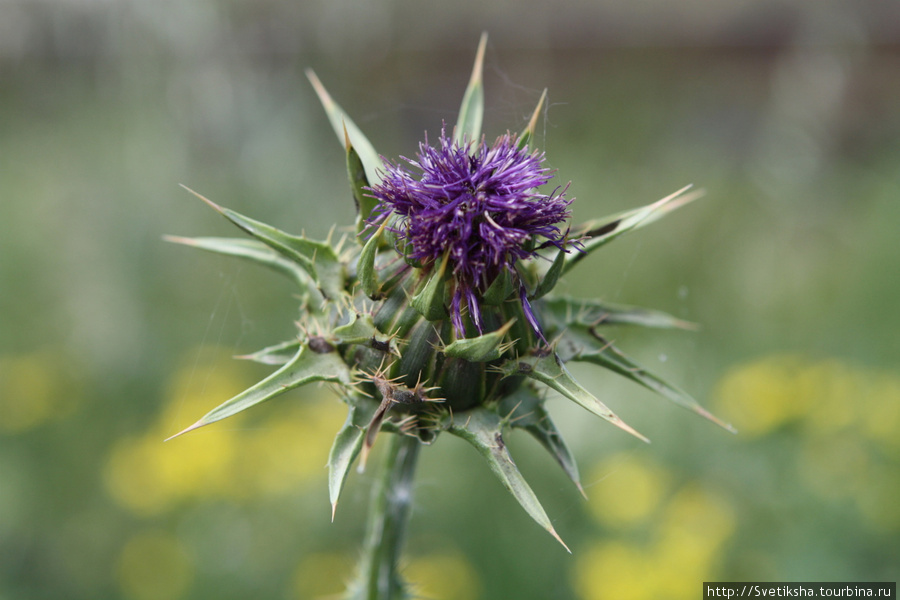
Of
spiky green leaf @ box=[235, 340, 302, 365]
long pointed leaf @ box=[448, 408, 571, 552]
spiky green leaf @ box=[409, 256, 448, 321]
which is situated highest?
spiky green leaf @ box=[409, 256, 448, 321]

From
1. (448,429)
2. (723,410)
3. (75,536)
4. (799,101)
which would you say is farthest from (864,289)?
(75,536)

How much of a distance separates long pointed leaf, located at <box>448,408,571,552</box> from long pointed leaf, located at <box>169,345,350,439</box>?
32 cm

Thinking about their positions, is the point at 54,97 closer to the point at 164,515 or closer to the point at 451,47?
the point at 451,47

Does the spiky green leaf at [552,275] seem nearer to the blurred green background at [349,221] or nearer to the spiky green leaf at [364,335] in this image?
the spiky green leaf at [364,335]

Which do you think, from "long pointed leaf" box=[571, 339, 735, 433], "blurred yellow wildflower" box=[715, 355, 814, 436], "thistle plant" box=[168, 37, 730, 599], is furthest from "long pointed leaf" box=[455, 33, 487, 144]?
"blurred yellow wildflower" box=[715, 355, 814, 436]

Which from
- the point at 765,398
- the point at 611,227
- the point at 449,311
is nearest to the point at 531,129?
the point at 611,227

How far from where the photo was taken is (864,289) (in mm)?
5379

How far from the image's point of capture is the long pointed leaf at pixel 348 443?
166cm

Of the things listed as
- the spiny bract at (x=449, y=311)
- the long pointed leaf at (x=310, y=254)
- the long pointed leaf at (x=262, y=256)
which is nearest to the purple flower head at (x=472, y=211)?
the spiny bract at (x=449, y=311)

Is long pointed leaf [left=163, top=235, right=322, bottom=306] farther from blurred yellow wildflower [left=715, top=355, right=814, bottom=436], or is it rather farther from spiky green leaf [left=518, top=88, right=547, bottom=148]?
blurred yellow wildflower [left=715, top=355, right=814, bottom=436]

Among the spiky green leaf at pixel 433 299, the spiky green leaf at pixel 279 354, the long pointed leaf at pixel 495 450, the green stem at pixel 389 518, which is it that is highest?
the spiky green leaf at pixel 433 299

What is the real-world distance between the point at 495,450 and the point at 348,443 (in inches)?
14.2

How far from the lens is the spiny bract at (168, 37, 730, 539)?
179 cm

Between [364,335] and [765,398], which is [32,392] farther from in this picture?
[765,398]
